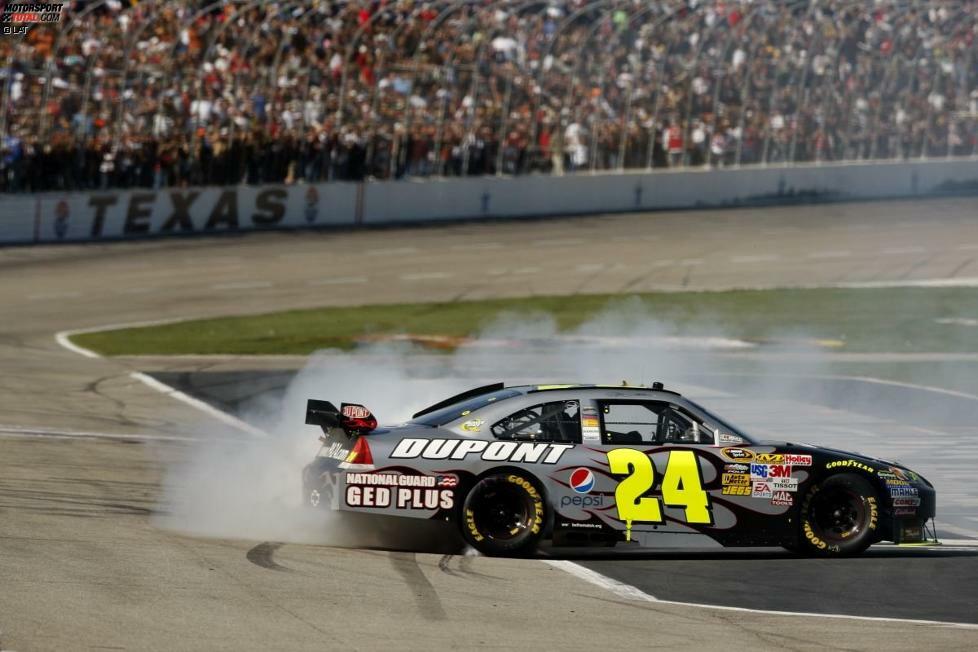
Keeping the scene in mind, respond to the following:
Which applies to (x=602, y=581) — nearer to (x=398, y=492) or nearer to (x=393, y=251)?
(x=398, y=492)

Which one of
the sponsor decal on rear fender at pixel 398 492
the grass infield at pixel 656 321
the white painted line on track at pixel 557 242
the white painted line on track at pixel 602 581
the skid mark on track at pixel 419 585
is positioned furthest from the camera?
the white painted line on track at pixel 557 242

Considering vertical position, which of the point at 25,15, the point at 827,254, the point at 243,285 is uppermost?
the point at 25,15

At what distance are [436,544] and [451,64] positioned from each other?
27139 millimetres

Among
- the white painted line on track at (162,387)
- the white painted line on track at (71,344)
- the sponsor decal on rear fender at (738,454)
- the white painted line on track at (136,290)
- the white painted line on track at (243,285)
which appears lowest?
the white painted line on track at (71,344)

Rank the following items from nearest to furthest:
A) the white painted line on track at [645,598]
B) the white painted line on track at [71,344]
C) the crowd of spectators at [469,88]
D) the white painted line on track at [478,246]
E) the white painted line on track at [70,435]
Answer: the white painted line on track at [645,598] → the white painted line on track at [70,435] → the white painted line on track at [71,344] → the crowd of spectators at [469,88] → the white painted line on track at [478,246]

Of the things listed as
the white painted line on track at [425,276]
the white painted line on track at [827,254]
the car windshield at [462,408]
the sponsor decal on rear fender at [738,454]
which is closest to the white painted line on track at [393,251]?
the white painted line on track at [425,276]

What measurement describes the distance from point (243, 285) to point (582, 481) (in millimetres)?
20763

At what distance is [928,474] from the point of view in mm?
13641

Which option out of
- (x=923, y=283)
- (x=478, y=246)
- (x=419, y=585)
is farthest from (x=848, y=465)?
(x=478, y=246)

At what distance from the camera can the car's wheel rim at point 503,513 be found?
9.77m

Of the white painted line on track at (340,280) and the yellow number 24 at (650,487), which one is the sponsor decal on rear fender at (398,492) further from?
the white painted line on track at (340,280)

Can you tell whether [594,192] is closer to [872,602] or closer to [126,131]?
Answer: [126,131]

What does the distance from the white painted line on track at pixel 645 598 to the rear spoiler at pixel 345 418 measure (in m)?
1.45

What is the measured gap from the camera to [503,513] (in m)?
9.85
